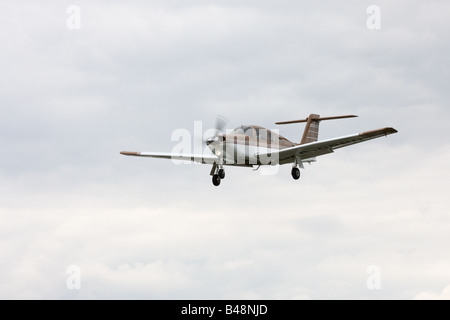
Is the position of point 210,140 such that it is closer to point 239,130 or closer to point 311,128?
point 239,130

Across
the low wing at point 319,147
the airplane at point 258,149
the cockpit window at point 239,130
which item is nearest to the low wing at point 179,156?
the airplane at point 258,149

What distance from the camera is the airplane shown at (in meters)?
36.1

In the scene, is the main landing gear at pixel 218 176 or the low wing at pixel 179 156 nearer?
the main landing gear at pixel 218 176

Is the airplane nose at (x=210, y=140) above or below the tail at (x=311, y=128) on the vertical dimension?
below

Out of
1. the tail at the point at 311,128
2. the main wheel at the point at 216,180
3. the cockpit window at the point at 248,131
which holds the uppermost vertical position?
the tail at the point at 311,128

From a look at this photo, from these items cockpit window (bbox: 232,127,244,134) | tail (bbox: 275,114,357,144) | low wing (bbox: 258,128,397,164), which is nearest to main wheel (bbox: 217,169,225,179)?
cockpit window (bbox: 232,127,244,134)

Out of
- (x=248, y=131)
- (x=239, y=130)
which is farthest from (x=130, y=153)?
(x=248, y=131)

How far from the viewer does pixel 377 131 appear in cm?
3394

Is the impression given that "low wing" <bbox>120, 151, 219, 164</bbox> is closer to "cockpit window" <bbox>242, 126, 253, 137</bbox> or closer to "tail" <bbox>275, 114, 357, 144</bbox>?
"cockpit window" <bbox>242, 126, 253, 137</bbox>

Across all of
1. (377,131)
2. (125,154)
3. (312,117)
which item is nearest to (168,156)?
(125,154)

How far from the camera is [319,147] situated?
123 feet

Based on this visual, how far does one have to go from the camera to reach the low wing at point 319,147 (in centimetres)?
3540

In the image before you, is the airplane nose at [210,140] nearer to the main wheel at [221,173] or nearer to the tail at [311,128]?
the main wheel at [221,173]

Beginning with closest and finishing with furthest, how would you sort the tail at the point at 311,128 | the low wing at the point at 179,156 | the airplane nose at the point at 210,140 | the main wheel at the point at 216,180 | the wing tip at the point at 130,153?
the airplane nose at the point at 210,140
the main wheel at the point at 216,180
the low wing at the point at 179,156
the wing tip at the point at 130,153
the tail at the point at 311,128
